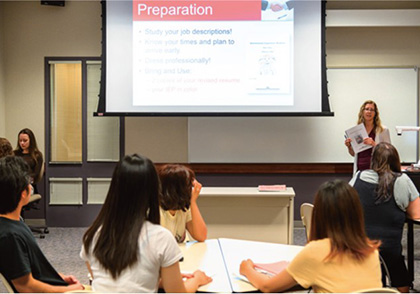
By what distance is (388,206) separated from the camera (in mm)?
3393

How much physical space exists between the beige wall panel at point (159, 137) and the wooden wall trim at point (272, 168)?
21cm

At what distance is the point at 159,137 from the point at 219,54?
4.08 feet

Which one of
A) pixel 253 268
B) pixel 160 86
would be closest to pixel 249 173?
pixel 160 86

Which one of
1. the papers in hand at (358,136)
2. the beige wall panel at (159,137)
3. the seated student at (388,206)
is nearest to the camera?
the seated student at (388,206)

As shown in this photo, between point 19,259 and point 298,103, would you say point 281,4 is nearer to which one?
point 298,103

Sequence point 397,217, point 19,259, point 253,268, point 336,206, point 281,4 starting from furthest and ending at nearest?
point 281,4 → point 397,217 → point 253,268 → point 19,259 → point 336,206

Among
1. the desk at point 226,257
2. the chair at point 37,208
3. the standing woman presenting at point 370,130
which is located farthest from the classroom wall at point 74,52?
the desk at point 226,257

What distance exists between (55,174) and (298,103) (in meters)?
3.03

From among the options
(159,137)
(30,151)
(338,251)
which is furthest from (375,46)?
(338,251)

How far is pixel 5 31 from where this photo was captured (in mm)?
6500

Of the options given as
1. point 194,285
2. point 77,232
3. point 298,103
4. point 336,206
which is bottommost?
point 77,232

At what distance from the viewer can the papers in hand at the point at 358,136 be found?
5426 mm

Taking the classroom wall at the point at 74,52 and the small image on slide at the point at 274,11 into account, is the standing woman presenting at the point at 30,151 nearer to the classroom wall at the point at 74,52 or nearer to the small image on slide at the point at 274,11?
the classroom wall at the point at 74,52

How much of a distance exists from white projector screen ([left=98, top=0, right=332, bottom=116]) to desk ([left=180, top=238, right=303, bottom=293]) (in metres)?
3.22
